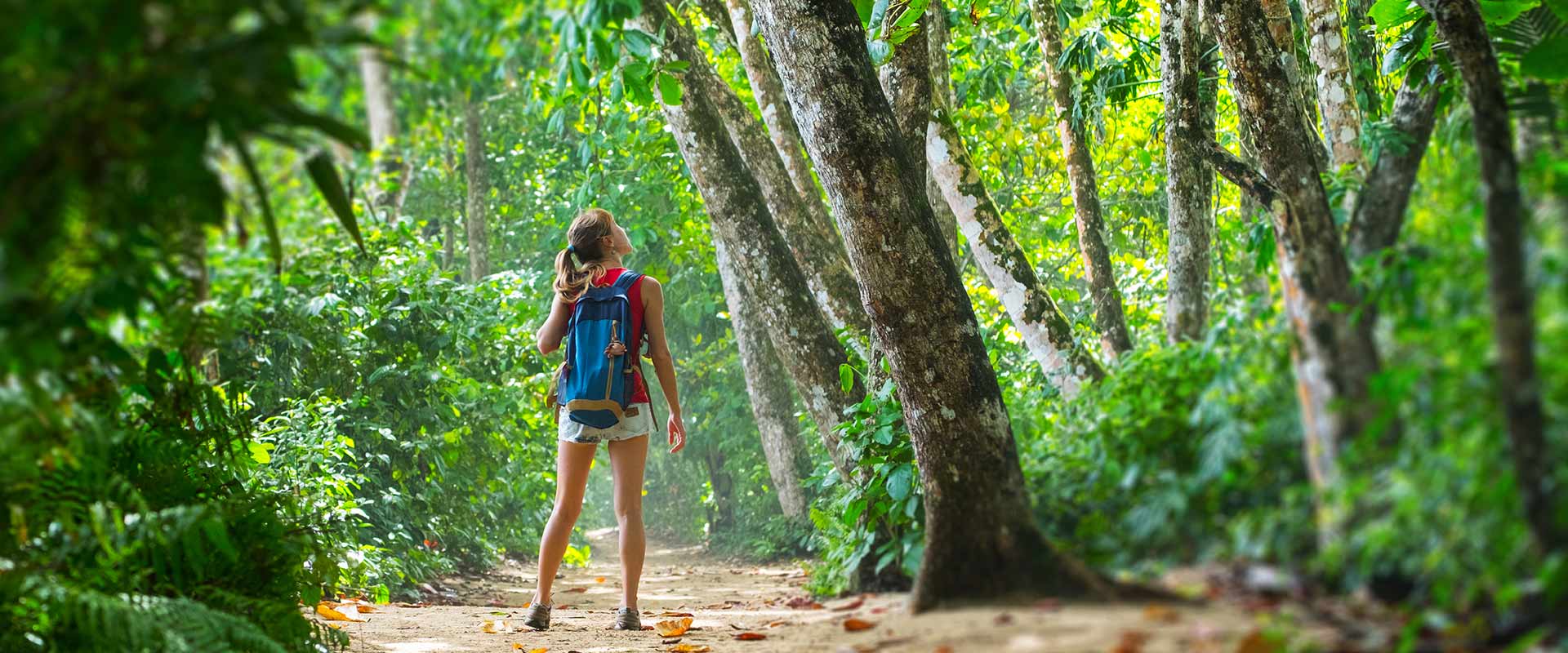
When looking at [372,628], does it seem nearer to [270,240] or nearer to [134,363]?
[134,363]

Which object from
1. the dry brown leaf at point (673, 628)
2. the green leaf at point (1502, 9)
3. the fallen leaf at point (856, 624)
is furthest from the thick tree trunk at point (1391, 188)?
the dry brown leaf at point (673, 628)

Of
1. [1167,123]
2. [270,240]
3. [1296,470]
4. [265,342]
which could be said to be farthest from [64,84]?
[265,342]

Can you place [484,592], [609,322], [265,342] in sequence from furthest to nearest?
1. [484,592]
2. [265,342]
3. [609,322]

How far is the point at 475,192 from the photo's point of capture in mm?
11055

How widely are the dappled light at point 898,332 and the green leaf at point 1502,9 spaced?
0.06ft

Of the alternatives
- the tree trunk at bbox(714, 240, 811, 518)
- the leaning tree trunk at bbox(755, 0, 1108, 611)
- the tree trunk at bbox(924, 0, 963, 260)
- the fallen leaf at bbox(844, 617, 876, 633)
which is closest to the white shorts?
the leaning tree trunk at bbox(755, 0, 1108, 611)

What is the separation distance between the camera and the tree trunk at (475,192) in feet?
35.7

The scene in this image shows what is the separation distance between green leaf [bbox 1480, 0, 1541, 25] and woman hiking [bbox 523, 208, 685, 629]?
2.76 meters

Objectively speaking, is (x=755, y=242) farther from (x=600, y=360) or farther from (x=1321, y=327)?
(x=1321, y=327)

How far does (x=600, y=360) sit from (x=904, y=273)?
144 centimetres

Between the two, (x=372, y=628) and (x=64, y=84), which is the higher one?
(x=64, y=84)

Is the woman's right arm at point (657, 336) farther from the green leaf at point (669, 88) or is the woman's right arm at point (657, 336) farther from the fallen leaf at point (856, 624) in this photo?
the fallen leaf at point (856, 624)

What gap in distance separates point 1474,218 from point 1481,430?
0.97 feet

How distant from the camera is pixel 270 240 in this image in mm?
1598
